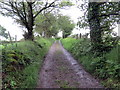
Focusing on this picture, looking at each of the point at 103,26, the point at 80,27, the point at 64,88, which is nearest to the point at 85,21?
the point at 80,27

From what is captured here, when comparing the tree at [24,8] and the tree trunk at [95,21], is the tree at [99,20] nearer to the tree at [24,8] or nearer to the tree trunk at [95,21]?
the tree trunk at [95,21]

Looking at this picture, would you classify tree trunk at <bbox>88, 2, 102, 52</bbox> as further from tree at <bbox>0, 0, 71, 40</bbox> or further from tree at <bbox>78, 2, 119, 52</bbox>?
tree at <bbox>0, 0, 71, 40</bbox>

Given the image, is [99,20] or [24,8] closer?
[99,20]

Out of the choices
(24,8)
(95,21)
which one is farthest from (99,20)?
(24,8)

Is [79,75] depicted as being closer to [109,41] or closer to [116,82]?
[116,82]

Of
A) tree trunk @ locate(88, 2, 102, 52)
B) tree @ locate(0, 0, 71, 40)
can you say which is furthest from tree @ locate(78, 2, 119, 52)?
tree @ locate(0, 0, 71, 40)

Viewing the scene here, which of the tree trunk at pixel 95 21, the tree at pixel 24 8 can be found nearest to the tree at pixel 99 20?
the tree trunk at pixel 95 21

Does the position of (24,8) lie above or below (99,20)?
above

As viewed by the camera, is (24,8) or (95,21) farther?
(24,8)

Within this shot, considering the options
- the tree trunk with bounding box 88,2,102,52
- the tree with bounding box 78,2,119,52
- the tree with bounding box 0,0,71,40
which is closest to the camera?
the tree with bounding box 78,2,119,52

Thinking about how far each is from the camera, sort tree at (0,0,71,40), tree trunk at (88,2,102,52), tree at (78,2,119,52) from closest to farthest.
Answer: tree at (78,2,119,52)
tree trunk at (88,2,102,52)
tree at (0,0,71,40)

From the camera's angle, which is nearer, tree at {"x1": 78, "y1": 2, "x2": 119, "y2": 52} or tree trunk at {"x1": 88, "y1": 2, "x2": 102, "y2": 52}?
tree at {"x1": 78, "y1": 2, "x2": 119, "y2": 52}

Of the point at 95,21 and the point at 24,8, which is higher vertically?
the point at 24,8

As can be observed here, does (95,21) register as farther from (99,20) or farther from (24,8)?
(24,8)
